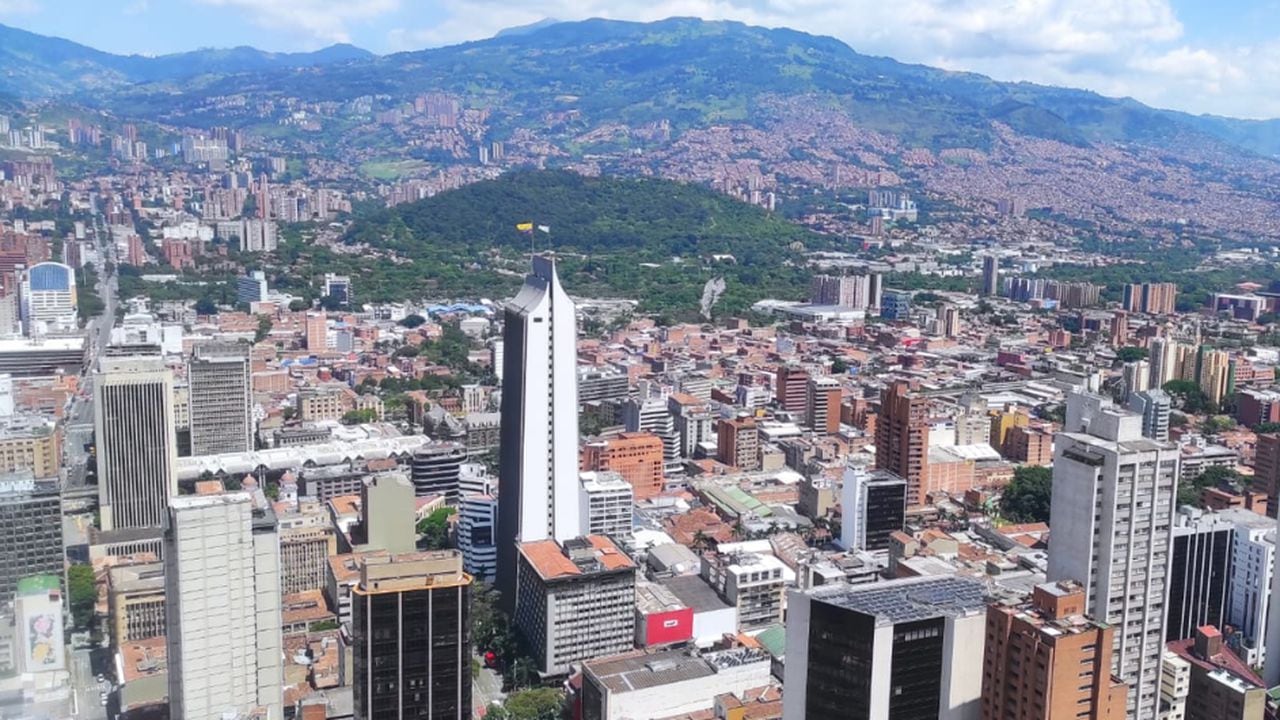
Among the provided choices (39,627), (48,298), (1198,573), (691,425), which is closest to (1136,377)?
(691,425)

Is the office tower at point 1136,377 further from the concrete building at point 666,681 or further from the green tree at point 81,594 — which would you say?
the green tree at point 81,594

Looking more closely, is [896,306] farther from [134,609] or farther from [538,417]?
[134,609]

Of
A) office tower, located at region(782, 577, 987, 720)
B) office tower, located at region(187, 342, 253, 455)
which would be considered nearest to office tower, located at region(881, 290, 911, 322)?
office tower, located at region(187, 342, 253, 455)

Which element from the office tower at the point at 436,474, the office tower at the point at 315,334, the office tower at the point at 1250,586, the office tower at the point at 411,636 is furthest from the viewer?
the office tower at the point at 315,334

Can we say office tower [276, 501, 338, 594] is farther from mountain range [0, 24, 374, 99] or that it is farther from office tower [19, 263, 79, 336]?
office tower [19, 263, 79, 336]

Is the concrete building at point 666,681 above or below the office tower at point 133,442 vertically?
below

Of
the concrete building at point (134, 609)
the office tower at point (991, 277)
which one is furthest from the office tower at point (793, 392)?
the office tower at point (991, 277)
